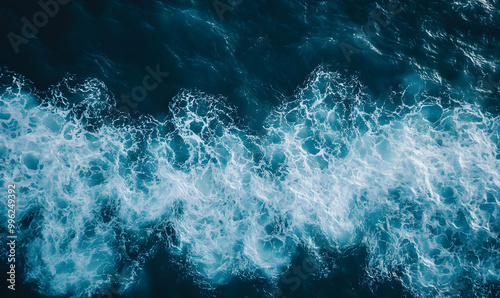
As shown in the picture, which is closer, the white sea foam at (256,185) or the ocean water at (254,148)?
the ocean water at (254,148)

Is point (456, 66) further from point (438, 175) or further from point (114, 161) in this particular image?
point (114, 161)

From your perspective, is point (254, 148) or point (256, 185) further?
point (254, 148)

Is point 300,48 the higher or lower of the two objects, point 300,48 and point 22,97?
the lower

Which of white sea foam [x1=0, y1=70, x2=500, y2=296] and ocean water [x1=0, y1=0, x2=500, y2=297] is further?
white sea foam [x1=0, y1=70, x2=500, y2=296]

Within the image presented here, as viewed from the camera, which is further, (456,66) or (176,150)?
(456,66)

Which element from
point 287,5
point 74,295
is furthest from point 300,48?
point 74,295
